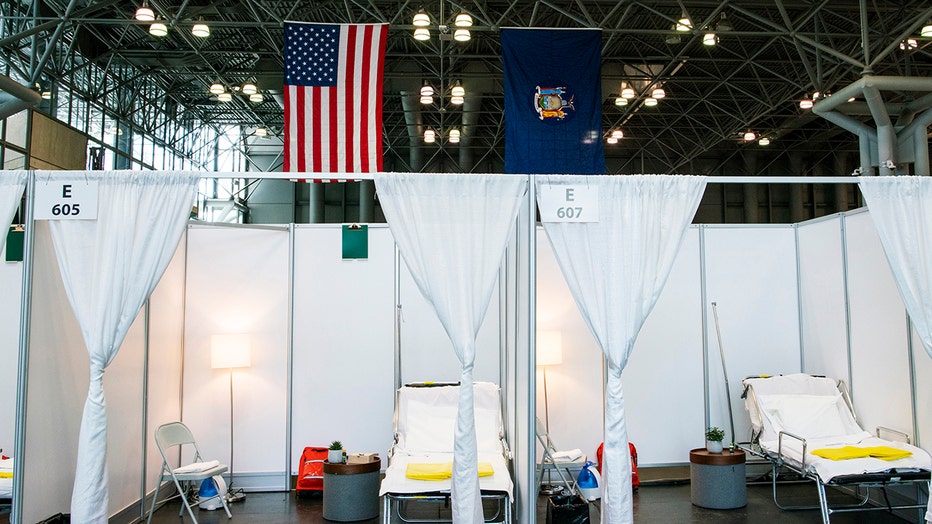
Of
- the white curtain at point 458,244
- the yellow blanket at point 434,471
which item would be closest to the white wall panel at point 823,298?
the yellow blanket at point 434,471

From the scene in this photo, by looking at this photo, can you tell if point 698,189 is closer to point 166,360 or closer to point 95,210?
point 95,210

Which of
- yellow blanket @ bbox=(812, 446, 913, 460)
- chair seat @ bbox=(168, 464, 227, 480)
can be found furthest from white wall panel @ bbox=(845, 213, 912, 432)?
chair seat @ bbox=(168, 464, 227, 480)

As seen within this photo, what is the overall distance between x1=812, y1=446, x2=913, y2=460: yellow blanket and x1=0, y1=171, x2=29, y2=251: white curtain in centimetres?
569

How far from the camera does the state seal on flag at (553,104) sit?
6.87 m

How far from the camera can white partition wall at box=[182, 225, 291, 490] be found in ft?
20.6

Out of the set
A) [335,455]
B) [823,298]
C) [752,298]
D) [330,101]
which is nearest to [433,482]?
[335,455]

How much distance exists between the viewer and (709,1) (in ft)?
31.4

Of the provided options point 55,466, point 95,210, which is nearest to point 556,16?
point 95,210

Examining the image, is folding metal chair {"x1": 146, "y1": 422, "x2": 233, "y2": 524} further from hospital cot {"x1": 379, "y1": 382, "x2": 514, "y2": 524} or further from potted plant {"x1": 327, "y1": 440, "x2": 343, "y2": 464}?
hospital cot {"x1": 379, "y1": 382, "x2": 514, "y2": 524}

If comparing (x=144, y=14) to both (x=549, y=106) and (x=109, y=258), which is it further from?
(x=109, y=258)

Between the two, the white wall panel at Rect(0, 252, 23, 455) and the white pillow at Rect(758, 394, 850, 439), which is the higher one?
the white wall panel at Rect(0, 252, 23, 455)

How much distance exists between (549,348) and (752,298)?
7.17 ft

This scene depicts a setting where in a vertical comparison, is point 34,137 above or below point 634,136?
below

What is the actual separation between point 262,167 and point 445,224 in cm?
1431
